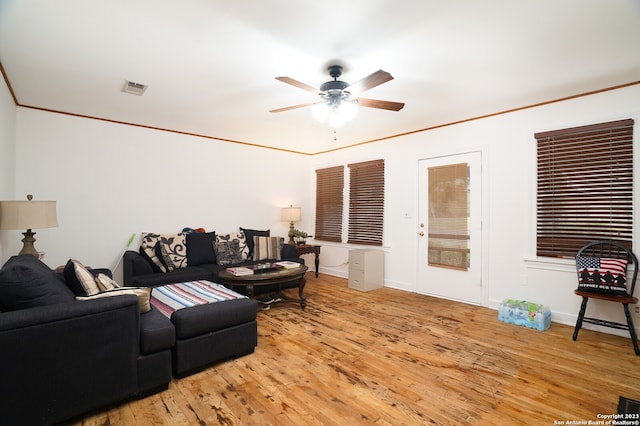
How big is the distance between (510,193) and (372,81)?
105 inches

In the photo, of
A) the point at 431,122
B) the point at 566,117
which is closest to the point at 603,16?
the point at 566,117

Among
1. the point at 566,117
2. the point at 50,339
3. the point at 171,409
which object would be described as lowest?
the point at 171,409

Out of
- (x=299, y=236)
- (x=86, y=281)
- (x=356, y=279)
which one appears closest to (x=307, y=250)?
(x=299, y=236)

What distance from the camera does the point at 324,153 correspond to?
6551mm

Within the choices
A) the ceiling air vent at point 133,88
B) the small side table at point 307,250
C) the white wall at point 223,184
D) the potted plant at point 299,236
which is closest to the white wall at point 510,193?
the white wall at point 223,184

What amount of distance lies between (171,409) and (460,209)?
Answer: 4075 mm

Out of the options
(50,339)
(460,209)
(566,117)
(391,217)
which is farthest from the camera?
(391,217)

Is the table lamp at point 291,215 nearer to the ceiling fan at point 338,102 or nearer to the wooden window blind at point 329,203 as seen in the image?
the wooden window blind at point 329,203

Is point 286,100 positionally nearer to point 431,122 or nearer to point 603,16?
point 431,122

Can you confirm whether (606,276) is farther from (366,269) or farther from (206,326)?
(206,326)

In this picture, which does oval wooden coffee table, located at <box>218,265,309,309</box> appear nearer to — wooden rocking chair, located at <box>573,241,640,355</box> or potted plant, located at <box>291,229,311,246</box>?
potted plant, located at <box>291,229,311,246</box>

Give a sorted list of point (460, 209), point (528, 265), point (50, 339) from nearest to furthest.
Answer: point (50, 339), point (528, 265), point (460, 209)

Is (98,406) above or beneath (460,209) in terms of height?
beneath

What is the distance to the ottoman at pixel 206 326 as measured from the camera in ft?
7.66
